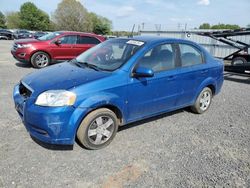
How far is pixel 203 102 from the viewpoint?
17.3 feet

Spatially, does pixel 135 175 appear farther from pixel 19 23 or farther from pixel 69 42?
pixel 19 23

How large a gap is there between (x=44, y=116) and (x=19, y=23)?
267ft

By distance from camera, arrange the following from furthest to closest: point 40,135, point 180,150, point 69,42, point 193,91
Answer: point 69,42, point 193,91, point 180,150, point 40,135

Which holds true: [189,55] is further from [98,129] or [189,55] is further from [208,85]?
[98,129]

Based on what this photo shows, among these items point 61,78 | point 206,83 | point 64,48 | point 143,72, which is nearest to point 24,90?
point 61,78

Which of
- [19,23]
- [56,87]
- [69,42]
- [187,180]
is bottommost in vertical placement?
[187,180]

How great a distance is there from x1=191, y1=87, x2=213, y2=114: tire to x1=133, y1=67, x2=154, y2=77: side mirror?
187cm

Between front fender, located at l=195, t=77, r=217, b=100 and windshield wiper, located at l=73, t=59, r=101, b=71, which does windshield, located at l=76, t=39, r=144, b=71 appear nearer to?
windshield wiper, located at l=73, t=59, r=101, b=71

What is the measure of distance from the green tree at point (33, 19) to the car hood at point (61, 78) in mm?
75527

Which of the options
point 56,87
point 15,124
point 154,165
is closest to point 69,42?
point 15,124

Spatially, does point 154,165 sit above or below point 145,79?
below

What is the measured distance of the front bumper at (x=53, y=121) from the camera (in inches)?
121

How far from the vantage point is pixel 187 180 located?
2977 mm

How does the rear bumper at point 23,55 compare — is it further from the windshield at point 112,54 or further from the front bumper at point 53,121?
the front bumper at point 53,121
